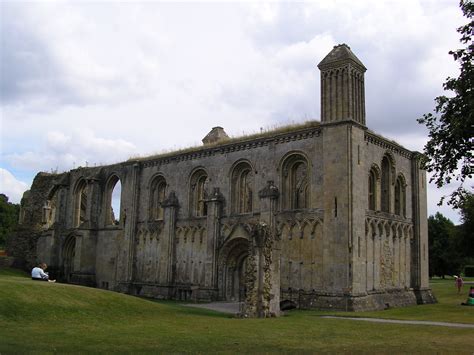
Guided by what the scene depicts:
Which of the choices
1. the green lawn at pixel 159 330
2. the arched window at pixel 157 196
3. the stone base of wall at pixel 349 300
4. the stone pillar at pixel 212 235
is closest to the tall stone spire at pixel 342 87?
the stone pillar at pixel 212 235

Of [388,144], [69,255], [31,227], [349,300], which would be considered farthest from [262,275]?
[31,227]

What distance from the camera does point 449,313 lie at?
23250mm

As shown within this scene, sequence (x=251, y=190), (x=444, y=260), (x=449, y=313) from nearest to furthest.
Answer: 1. (x=449, y=313)
2. (x=251, y=190)
3. (x=444, y=260)

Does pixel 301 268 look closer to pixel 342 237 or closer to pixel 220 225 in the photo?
pixel 342 237

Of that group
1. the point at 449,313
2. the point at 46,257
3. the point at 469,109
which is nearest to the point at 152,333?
the point at 469,109

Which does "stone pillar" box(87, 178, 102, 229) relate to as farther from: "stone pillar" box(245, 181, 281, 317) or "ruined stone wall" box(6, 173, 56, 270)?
"stone pillar" box(245, 181, 281, 317)

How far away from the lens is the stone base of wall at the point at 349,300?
23.3 m

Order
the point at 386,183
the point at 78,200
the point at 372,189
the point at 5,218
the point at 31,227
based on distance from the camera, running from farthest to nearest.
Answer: the point at 5,218
the point at 31,227
the point at 78,200
the point at 386,183
the point at 372,189

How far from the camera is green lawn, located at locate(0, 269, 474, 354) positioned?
11.7 m

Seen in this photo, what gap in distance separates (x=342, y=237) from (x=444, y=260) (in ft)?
156

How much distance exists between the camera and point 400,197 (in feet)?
98.1

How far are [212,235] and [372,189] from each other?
29.8ft

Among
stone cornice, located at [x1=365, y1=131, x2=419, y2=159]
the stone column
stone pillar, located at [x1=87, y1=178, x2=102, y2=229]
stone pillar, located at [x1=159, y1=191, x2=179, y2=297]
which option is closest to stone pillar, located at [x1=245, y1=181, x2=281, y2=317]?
the stone column

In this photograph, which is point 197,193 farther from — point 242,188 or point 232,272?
point 232,272
